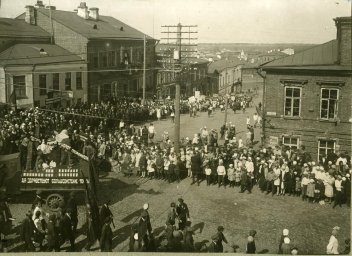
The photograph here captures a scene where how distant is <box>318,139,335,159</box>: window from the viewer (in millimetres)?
17156

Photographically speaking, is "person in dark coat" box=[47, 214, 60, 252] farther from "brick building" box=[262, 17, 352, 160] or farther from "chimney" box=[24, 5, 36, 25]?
"chimney" box=[24, 5, 36, 25]

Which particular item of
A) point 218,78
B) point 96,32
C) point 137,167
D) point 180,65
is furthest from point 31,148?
point 218,78

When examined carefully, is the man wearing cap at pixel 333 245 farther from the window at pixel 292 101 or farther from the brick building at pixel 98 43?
the brick building at pixel 98 43

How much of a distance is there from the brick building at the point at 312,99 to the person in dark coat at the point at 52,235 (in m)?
11.7

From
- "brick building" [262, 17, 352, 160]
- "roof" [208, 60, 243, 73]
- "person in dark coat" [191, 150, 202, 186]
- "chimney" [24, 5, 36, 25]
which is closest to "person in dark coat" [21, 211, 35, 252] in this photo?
"person in dark coat" [191, 150, 202, 186]

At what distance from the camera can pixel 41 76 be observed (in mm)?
24031

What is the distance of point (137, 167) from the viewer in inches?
623

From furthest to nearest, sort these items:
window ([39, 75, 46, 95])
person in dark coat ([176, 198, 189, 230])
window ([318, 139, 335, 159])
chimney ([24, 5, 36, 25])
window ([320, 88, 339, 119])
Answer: chimney ([24, 5, 36, 25]) < window ([39, 75, 46, 95]) < window ([318, 139, 335, 159]) < window ([320, 88, 339, 119]) < person in dark coat ([176, 198, 189, 230])

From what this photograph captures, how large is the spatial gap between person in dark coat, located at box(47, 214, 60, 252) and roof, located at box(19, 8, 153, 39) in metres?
19.9

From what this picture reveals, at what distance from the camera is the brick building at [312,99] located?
16406 mm

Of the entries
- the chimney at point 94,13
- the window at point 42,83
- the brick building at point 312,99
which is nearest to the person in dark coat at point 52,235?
the brick building at point 312,99

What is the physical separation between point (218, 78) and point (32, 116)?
110 ft

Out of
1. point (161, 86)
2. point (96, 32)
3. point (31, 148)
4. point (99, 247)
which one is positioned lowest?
point (99, 247)

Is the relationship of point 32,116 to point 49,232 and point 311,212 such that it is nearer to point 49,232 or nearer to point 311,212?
point 49,232
